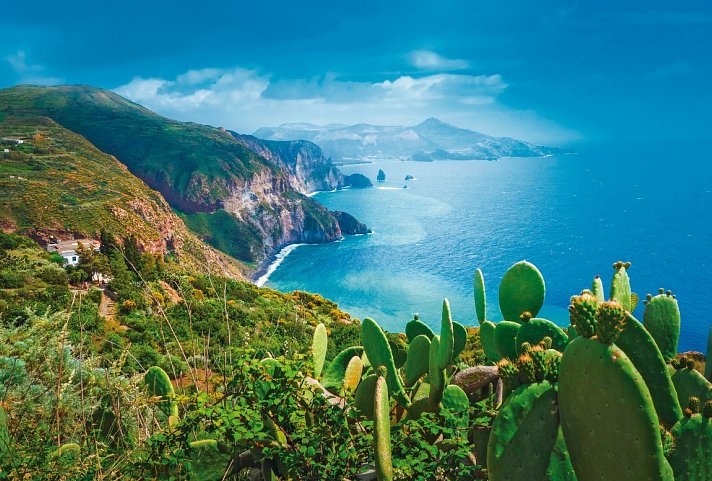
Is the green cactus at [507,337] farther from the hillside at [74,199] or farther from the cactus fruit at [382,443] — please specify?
the hillside at [74,199]

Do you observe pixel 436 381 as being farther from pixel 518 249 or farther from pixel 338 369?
pixel 518 249

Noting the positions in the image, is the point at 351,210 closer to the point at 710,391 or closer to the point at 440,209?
the point at 440,209

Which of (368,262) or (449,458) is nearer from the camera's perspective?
(449,458)

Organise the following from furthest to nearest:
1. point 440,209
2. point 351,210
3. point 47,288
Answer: point 351,210, point 440,209, point 47,288

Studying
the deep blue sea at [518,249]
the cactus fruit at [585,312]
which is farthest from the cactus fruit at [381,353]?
the deep blue sea at [518,249]

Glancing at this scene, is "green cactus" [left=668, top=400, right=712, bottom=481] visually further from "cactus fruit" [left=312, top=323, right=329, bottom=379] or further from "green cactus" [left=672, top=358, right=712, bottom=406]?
"cactus fruit" [left=312, top=323, right=329, bottom=379]

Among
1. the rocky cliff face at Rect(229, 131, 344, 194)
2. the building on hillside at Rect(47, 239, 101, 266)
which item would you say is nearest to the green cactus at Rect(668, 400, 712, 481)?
the building on hillside at Rect(47, 239, 101, 266)

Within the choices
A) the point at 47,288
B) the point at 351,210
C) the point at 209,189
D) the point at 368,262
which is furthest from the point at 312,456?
the point at 351,210
